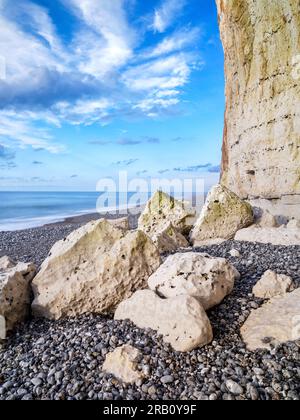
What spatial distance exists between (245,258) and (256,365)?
2.95 m

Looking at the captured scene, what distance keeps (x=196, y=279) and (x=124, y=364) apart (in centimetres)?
138

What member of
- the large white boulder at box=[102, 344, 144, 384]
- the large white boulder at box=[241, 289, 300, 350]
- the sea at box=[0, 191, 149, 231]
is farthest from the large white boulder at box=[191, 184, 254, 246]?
the sea at box=[0, 191, 149, 231]

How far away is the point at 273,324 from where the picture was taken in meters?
3.33

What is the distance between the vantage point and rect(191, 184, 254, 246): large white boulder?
8062 millimetres

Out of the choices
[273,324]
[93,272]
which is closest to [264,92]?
[93,272]

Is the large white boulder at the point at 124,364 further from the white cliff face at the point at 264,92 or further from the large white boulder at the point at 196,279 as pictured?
the white cliff face at the point at 264,92

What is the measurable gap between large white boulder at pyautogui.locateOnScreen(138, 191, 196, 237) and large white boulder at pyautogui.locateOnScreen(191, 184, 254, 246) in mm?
1066

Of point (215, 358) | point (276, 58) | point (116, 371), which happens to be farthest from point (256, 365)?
point (276, 58)

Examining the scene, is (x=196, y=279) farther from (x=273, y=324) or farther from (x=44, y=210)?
(x=44, y=210)

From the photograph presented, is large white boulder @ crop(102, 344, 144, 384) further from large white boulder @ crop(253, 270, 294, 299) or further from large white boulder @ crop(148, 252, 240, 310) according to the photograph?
large white boulder @ crop(253, 270, 294, 299)

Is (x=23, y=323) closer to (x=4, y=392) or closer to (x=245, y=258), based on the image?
(x=4, y=392)

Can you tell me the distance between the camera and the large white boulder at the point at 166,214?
919cm

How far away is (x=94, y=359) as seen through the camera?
3.13m

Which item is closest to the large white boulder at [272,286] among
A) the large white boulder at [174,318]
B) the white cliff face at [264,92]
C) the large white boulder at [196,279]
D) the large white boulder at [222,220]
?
the large white boulder at [196,279]
